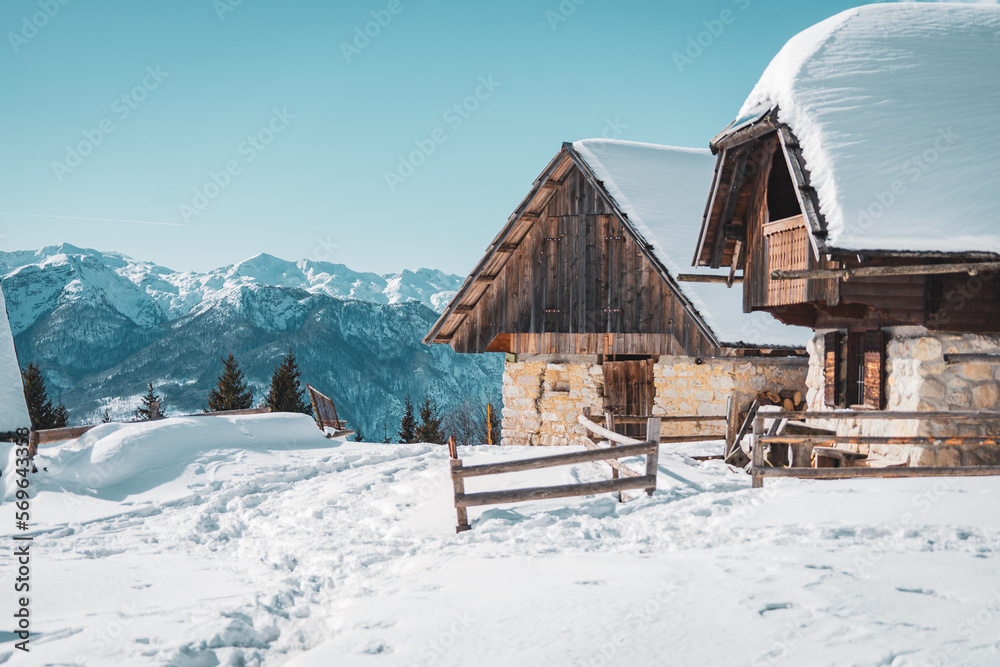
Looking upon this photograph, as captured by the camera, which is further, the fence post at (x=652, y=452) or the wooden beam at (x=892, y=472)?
the fence post at (x=652, y=452)

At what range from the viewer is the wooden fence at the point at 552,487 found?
7785 mm

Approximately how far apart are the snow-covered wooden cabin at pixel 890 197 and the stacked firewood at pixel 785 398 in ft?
9.40

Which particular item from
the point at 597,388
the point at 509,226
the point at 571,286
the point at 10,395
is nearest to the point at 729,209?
the point at 571,286

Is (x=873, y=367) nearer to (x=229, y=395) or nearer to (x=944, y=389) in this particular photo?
(x=944, y=389)

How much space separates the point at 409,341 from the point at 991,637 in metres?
163

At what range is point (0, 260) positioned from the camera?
186m

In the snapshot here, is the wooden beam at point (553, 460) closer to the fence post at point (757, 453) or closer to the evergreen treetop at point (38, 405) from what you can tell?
the fence post at point (757, 453)

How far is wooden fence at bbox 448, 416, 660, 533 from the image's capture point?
779 cm

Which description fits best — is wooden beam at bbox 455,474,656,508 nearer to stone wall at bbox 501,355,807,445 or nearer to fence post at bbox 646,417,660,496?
fence post at bbox 646,417,660,496

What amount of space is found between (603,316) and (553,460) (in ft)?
21.3

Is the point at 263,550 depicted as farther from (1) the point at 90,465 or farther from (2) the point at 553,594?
(1) the point at 90,465

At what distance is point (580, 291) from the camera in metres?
14.3

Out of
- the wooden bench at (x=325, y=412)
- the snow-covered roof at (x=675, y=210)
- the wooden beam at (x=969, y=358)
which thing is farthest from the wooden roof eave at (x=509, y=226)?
the wooden beam at (x=969, y=358)

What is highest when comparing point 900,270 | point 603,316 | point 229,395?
point 900,270
